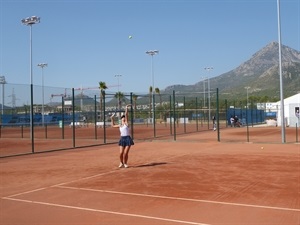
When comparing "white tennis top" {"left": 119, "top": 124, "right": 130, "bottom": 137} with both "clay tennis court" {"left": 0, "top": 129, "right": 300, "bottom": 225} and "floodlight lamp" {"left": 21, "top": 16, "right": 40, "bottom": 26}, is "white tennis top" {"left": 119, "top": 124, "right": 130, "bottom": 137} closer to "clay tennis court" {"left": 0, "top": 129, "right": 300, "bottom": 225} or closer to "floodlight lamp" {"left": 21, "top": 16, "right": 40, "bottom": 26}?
"clay tennis court" {"left": 0, "top": 129, "right": 300, "bottom": 225}

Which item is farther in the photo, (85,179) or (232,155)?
(232,155)

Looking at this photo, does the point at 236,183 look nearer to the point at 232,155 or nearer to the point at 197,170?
the point at 197,170

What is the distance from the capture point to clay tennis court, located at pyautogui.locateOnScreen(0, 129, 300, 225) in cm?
671

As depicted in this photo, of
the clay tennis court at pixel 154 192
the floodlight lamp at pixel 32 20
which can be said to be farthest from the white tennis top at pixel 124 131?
the floodlight lamp at pixel 32 20

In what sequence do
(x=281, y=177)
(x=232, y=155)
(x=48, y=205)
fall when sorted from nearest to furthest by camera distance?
(x=48, y=205), (x=281, y=177), (x=232, y=155)

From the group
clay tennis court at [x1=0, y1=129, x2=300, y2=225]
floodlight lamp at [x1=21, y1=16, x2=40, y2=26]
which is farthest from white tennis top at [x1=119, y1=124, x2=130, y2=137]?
floodlight lamp at [x1=21, y1=16, x2=40, y2=26]

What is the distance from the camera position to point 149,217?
21.9 ft

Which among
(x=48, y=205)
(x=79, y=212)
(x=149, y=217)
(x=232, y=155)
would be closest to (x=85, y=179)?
(x=48, y=205)

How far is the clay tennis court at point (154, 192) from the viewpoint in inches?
264

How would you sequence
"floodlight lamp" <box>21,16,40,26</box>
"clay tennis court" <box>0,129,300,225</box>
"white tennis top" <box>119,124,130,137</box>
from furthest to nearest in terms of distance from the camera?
"floodlight lamp" <box>21,16,40,26</box>, "white tennis top" <box>119,124,130,137</box>, "clay tennis court" <box>0,129,300,225</box>

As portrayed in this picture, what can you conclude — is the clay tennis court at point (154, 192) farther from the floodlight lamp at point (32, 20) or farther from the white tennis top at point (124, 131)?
the floodlight lamp at point (32, 20)

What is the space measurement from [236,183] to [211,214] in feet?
10.4

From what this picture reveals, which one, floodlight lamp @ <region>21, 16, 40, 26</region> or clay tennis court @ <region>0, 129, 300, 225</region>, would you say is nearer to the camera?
clay tennis court @ <region>0, 129, 300, 225</region>

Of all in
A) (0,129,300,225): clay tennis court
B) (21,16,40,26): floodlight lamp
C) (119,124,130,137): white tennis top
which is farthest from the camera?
(21,16,40,26): floodlight lamp
